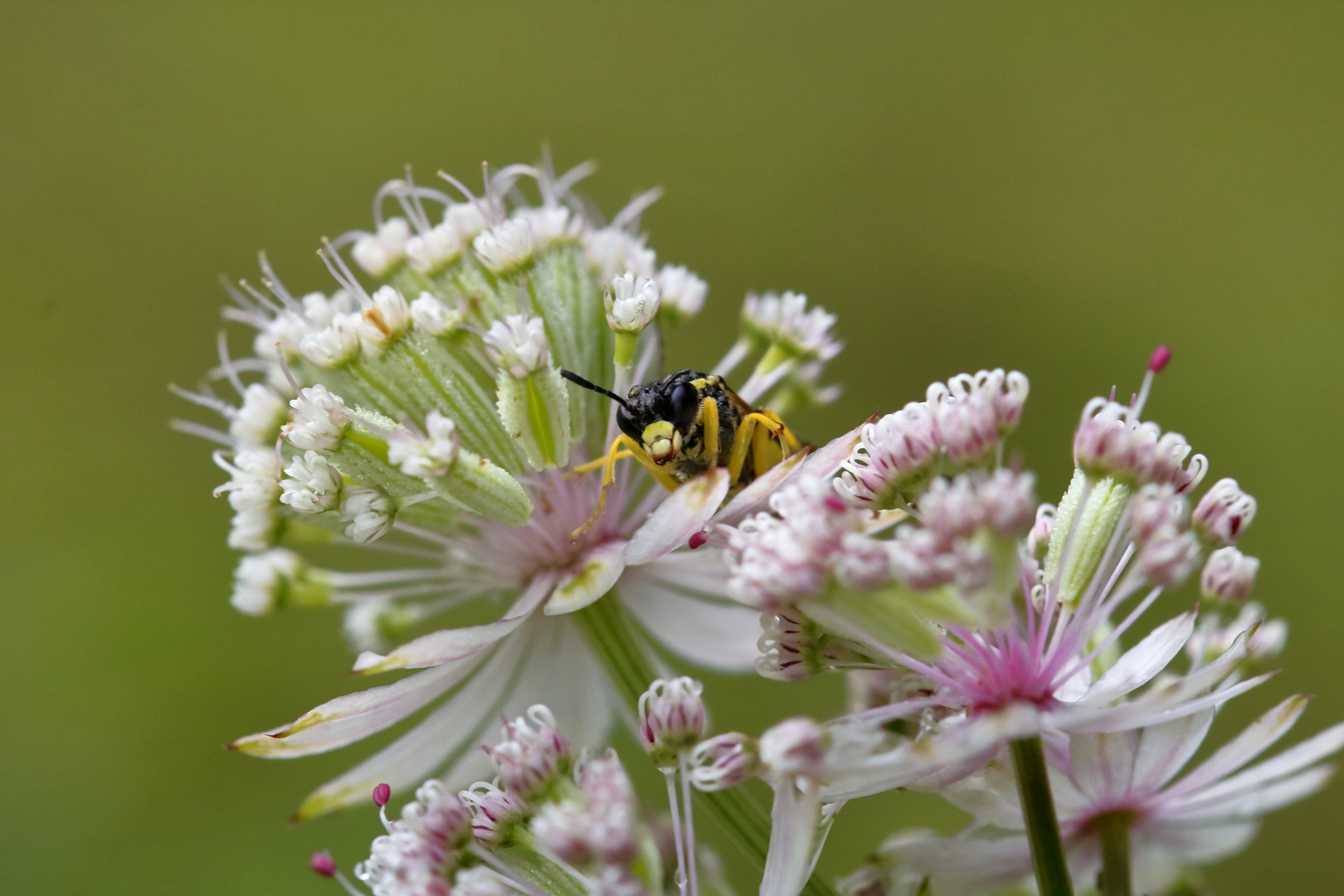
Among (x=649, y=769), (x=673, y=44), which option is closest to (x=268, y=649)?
(x=649, y=769)

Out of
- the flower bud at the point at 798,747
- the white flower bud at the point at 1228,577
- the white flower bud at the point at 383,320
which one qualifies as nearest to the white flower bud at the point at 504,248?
the white flower bud at the point at 383,320

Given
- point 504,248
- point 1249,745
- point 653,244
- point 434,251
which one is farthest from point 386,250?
point 653,244

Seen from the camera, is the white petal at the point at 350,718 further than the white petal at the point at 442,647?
Yes

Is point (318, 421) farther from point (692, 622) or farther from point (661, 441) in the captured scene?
point (692, 622)

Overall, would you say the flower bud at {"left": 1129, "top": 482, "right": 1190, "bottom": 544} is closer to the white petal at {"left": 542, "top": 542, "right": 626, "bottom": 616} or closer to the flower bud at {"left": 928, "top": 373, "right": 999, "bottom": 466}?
the flower bud at {"left": 928, "top": 373, "right": 999, "bottom": 466}

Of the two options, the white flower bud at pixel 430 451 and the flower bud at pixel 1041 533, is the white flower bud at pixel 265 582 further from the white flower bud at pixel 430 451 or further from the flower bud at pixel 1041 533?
the flower bud at pixel 1041 533
